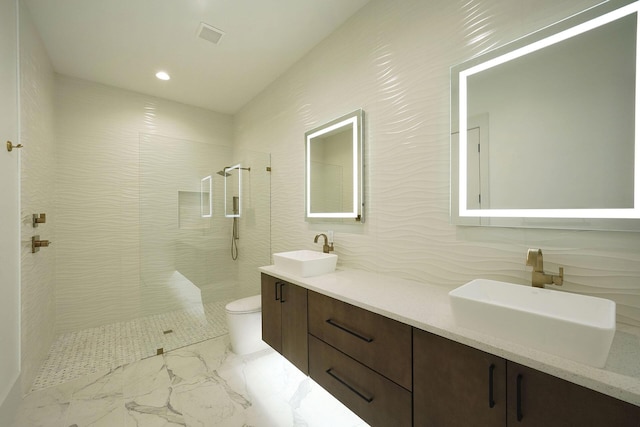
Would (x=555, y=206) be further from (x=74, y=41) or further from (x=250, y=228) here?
(x=74, y=41)

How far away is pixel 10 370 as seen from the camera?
154 centimetres

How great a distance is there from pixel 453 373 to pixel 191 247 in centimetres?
249

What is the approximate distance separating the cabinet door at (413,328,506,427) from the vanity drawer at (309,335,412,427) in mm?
81

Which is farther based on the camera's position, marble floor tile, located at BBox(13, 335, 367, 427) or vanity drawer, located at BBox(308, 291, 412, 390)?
marble floor tile, located at BBox(13, 335, 367, 427)

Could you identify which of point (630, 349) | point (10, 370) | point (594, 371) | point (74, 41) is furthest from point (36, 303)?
point (630, 349)

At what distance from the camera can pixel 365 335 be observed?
1.19 meters

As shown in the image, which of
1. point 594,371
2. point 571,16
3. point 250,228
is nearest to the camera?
point 594,371

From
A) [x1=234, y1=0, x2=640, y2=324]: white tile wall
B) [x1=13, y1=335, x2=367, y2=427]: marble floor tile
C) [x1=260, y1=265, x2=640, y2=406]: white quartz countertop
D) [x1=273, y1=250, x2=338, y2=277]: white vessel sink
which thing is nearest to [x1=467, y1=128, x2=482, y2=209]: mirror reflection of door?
[x1=234, y1=0, x2=640, y2=324]: white tile wall

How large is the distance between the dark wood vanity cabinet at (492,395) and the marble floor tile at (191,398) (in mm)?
882

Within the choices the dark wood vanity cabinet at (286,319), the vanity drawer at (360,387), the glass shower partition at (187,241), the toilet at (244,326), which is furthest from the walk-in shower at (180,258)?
the vanity drawer at (360,387)

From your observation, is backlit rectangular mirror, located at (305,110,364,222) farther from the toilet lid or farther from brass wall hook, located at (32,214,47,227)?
brass wall hook, located at (32,214,47,227)

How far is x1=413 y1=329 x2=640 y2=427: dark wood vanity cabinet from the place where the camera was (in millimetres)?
636

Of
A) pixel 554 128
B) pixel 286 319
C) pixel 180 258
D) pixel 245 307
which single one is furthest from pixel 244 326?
pixel 554 128

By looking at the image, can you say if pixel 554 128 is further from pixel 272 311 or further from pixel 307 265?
pixel 272 311
